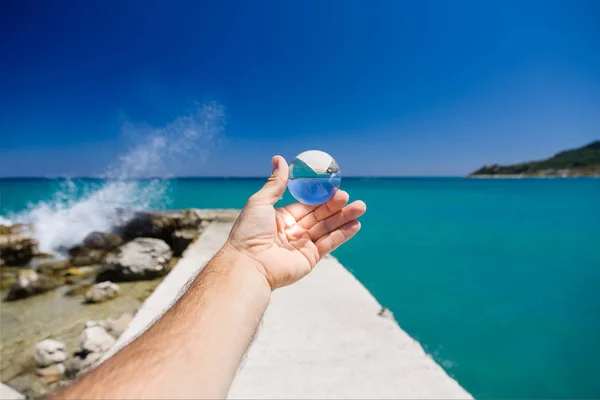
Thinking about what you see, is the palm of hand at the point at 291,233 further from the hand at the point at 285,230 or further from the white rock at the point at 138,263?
the white rock at the point at 138,263

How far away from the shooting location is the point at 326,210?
2197 millimetres

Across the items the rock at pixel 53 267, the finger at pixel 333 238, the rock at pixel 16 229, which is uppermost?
the finger at pixel 333 238

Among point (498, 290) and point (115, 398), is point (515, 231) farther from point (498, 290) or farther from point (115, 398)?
point (115, 398)

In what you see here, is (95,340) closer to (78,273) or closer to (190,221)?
(78,273)

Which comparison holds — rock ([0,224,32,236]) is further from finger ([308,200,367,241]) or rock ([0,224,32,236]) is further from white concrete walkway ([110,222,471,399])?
finger ([308,200,367,241])

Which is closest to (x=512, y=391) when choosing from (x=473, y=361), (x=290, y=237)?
(x=473, y=361)

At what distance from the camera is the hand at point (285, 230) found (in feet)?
5.59

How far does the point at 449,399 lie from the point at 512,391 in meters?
2.80

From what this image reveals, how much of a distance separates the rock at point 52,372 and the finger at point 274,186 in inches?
134

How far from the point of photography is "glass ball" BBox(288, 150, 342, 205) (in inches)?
79.9

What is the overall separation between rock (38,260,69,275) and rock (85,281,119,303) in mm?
2335

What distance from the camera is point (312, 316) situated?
369 centimetres

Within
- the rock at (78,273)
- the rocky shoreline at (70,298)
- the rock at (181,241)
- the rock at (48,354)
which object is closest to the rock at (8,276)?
the rocky shoreline at (70,298)

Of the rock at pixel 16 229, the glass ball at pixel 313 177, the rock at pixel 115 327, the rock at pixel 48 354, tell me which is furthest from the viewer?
the rock at pixel 16 229
